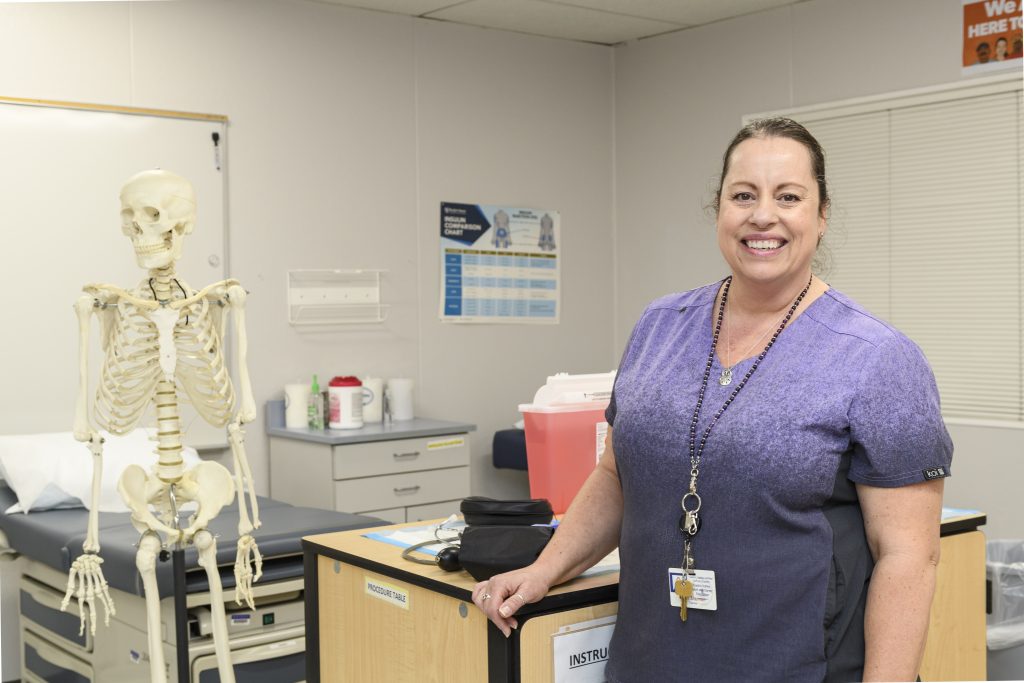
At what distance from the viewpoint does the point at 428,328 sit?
5.10 metres

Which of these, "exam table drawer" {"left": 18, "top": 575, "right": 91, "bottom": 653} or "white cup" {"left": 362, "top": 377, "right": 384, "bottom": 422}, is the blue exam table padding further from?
"white cup" {"left": 362, "top": 377, "right": 384, "bottom": 422}

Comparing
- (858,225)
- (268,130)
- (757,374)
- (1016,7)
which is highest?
(1016,7)

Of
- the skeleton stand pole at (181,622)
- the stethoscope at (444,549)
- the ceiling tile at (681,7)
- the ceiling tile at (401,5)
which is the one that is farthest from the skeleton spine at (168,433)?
the ceiling tile at (681,7)

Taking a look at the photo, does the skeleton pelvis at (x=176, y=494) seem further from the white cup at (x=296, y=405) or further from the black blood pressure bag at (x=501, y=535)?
the white cup at (x=296, y=405)

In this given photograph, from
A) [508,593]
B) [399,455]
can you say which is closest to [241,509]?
[508,593]

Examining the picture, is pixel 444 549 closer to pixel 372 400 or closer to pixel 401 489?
pixel 401 489

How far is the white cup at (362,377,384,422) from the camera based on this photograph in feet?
15.3

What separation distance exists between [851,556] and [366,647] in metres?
0.94

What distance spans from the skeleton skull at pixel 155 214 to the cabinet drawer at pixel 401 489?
1.88 m

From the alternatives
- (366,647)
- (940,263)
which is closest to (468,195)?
(940,263)

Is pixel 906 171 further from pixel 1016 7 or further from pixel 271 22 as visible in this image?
pixel 271 22

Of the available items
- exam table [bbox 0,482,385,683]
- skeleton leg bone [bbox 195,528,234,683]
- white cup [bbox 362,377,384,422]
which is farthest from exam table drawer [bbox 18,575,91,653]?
white cup [bbox 362,377,384,422]

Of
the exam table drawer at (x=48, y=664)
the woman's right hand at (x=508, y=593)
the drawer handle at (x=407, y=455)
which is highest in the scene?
the woman's right hand at (x=508, y=593)

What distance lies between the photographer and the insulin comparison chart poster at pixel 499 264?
518cm
